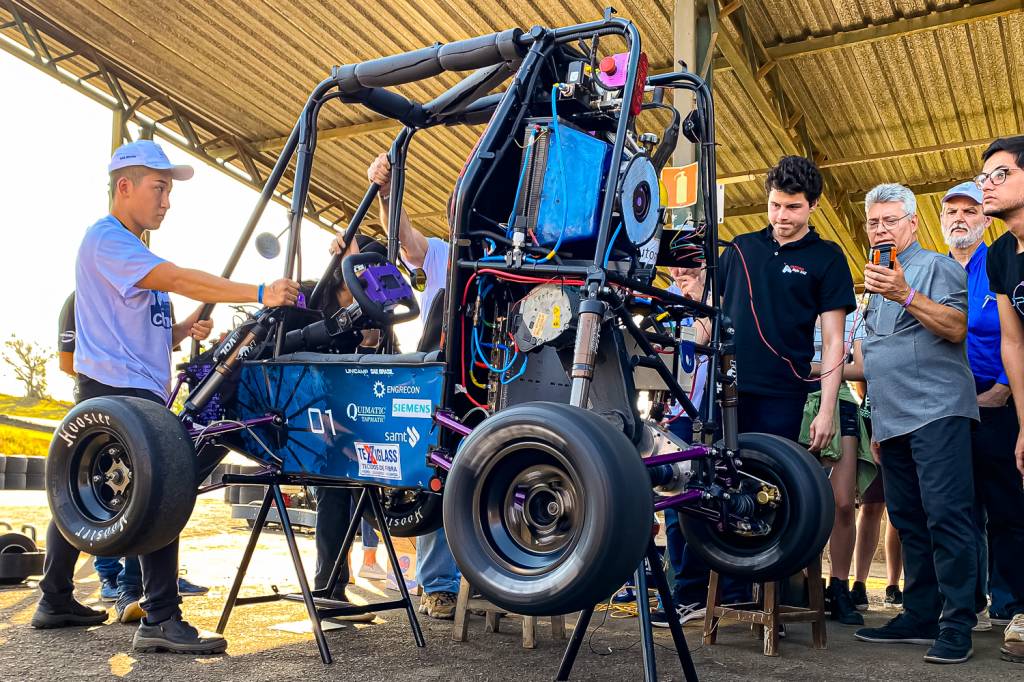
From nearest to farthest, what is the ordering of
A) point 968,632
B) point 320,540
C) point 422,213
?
point 968,632 < point 320,540 < point 422,213

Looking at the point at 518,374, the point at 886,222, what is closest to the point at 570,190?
the point at 518,374

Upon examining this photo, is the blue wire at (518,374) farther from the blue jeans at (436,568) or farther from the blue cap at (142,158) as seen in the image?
the blue cap at (142,158)

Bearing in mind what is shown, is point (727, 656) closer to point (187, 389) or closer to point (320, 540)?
point (320, 540)

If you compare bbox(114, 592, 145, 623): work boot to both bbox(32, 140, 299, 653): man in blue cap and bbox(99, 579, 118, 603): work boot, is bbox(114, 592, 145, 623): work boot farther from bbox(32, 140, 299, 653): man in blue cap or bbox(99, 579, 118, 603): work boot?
bbox(99, 579, 118, 603): work boot

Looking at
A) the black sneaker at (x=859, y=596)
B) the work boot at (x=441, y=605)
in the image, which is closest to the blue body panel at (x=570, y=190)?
the work boot at (x=441, y=605)

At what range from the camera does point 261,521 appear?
3.66 meters

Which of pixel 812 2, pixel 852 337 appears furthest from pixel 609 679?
pixel 812 2

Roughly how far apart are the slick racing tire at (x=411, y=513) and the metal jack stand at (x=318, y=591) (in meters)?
0.12

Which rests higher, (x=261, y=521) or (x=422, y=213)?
(x=422, y=213)

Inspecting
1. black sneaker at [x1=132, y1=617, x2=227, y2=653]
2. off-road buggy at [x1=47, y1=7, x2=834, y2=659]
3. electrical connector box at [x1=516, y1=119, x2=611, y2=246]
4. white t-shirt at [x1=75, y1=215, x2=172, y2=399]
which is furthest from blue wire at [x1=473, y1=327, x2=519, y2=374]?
black sneaker at [x1=132, y1=617, x2=227, y2=653]

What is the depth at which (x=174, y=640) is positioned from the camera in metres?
3.30

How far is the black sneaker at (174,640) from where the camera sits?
3.29 meters

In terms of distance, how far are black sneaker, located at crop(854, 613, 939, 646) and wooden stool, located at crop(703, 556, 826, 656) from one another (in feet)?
1.07

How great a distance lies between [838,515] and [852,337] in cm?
98
